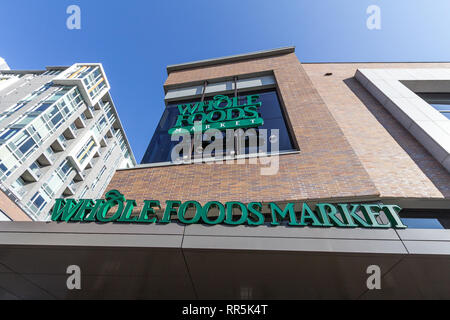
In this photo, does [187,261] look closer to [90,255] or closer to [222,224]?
[222,224]

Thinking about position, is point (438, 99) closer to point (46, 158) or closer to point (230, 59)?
point (230, 59)

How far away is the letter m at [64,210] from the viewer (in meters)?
5.88

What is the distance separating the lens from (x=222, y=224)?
18.0ft

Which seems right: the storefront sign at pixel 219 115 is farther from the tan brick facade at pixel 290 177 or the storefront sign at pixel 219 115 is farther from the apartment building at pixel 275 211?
the tan brick facade at pixel 290 177

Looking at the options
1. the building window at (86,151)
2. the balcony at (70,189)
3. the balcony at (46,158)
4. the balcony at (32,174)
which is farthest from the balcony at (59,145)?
the balcony at (70,189)

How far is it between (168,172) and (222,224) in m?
4.33

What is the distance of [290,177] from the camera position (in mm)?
7770

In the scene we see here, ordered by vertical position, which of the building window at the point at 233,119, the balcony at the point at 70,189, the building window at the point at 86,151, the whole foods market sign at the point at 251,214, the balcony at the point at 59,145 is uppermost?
the building window at the point at 86,151

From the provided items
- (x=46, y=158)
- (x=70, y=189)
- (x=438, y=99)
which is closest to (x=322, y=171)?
(x=438, y=99)

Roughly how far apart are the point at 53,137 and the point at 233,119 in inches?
1340

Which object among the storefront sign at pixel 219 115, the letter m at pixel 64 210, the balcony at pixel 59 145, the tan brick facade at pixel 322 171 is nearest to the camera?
the letter m at pixel 64 210

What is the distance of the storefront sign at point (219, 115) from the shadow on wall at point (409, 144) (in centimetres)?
588

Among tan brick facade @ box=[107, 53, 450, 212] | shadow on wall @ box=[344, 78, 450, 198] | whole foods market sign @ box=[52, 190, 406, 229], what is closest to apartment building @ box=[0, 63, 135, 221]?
whole foods market sign @ box=[52, 190, 406, 229]
